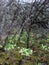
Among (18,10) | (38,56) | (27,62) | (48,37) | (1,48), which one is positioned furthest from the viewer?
(48,37)

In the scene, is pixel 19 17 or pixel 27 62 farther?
pixel 19 17

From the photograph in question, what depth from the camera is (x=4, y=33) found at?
8.30 metres

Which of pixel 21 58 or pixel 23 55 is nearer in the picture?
pixel 21 58

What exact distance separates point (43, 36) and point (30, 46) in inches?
114

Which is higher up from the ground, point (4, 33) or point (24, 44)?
point (4, 33)

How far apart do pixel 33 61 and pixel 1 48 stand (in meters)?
1.65

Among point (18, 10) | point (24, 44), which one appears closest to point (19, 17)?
point (18, 10)

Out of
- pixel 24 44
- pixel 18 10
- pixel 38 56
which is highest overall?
pixel 18 10

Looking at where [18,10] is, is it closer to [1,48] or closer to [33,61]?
[1,48]

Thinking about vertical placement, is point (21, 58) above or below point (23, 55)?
above

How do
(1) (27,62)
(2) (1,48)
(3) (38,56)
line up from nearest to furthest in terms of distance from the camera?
(1) (27,62)
(3) (38,56)
(2) (1,48)

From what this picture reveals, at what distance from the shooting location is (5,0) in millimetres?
10719

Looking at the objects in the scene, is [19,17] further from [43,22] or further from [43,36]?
[43,36]

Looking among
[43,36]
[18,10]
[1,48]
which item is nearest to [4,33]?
[1,48]
